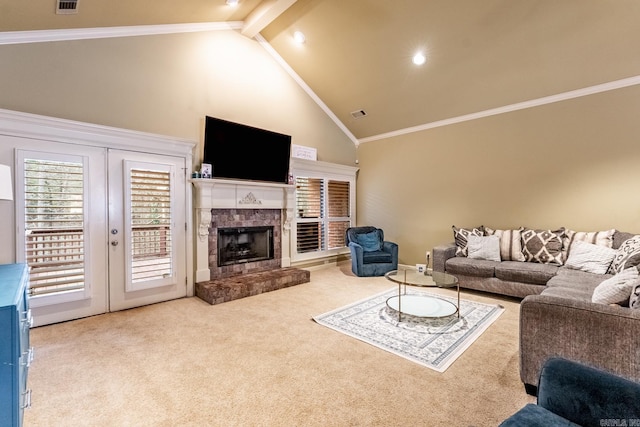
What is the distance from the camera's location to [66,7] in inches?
113

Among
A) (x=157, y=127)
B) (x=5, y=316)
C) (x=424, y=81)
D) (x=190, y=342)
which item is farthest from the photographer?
(x=424, y=81)

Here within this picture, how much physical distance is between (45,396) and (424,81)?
5518mm

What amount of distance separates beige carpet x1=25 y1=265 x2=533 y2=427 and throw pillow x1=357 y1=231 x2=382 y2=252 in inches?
94.7

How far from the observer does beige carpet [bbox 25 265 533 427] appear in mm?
1798

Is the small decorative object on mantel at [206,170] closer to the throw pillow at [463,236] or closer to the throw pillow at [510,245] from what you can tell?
the throw pillow at [463,236]

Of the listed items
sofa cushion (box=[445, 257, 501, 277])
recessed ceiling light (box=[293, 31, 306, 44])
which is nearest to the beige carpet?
sofa cushion (box=[445, 257, 501, 277])

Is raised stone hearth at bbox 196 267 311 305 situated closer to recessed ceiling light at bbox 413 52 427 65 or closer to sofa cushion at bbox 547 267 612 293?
sofa cushion at bbox 547 267 612 293

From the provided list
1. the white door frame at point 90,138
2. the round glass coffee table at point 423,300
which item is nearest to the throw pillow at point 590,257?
the round glass coffee table at point 423,300

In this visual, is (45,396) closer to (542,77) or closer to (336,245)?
(336,245)

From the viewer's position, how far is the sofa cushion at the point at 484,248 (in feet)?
14.2

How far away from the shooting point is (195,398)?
1957 mm

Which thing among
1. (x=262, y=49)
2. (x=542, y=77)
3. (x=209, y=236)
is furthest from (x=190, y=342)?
(x=542, y=77)

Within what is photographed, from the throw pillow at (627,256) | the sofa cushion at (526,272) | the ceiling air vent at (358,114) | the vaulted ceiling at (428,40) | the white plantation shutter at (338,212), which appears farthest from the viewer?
the white plantation shutter at (338,212)

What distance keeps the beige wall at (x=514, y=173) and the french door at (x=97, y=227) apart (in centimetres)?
406
